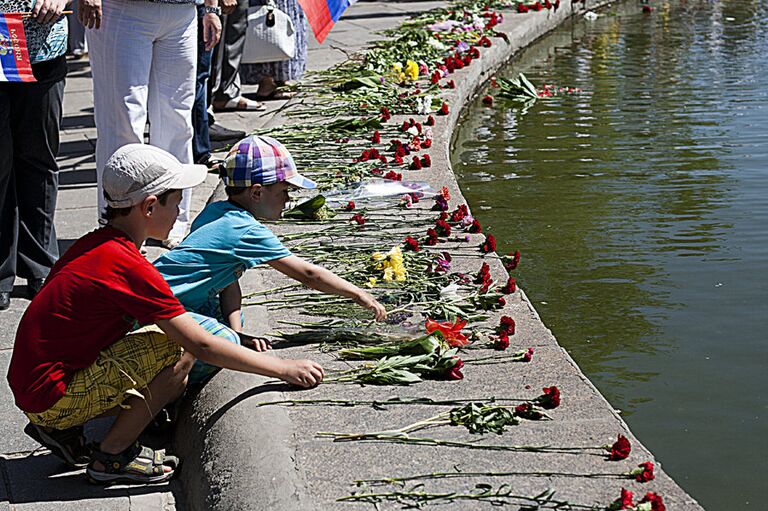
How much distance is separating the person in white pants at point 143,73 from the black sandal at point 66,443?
5.18ft

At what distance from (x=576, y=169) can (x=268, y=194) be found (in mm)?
3741

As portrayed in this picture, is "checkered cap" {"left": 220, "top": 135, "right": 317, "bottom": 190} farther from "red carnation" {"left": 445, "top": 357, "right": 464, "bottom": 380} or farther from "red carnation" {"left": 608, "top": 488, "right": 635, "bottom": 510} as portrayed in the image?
"red carnation" {"left": 608, "top": 488, "right": 635, "bottom": 510}

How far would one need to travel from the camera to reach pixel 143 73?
16.5ft

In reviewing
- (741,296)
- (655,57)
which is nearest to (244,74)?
(655,57)

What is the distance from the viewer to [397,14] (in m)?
13.1

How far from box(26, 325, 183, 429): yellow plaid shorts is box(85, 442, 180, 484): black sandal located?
13 cm

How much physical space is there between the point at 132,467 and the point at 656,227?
3.50m

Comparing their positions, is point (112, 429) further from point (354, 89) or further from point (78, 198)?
point (354, 89)

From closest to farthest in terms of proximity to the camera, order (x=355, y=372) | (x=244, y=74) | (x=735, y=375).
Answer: (x=355, y=372), (x=735, y=375), (x=244, y=74)

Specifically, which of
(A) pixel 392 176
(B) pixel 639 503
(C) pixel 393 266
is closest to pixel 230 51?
(A) pixel 392 176

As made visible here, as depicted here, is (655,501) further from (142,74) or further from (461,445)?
(142,74)

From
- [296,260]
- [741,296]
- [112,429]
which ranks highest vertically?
[296,260]

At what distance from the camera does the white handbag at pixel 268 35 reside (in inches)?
328

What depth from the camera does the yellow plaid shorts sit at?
3346mm
